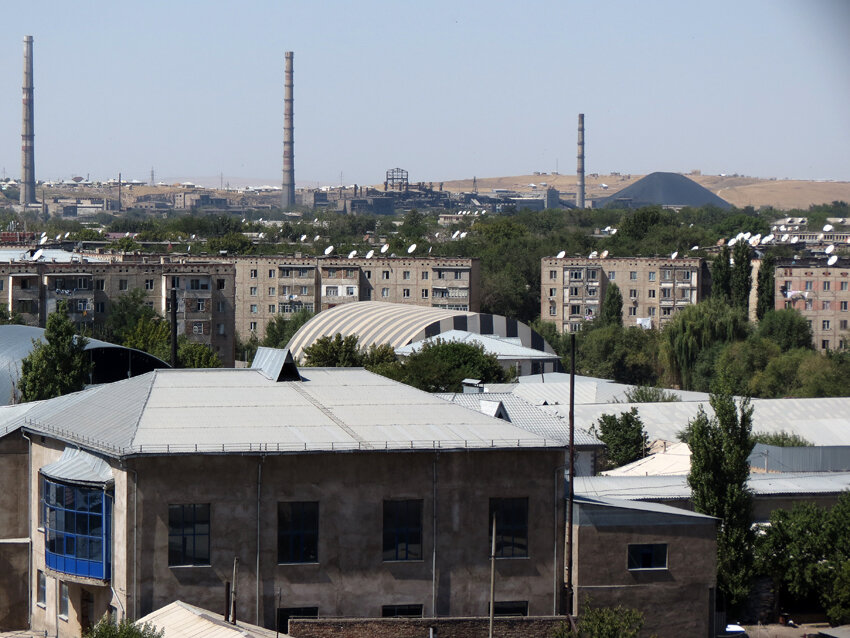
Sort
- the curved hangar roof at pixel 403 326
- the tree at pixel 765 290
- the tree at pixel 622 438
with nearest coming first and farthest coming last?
the tree at pixel 622 438
the curved hangar roof at pixel 403 326
the tree at pixel 765 290

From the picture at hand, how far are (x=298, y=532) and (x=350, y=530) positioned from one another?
29.5 inches

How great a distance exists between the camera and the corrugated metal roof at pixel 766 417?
1518 inches

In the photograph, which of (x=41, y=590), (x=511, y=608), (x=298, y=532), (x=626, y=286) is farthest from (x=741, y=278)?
(x=298, y=532)

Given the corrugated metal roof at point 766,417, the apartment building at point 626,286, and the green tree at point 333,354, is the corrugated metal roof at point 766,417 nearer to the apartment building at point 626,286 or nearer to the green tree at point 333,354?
the green tree at point 333,354

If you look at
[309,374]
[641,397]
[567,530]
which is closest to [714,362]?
[641,397]

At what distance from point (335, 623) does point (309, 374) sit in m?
8.51

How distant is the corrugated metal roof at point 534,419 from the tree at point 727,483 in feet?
23.1

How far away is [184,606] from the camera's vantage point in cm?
2058

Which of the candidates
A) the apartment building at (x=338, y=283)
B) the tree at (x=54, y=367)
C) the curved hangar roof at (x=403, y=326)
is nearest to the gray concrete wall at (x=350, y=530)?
the tree at (x=54, y=367)

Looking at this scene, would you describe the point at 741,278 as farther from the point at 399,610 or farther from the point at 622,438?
the point at 399,610

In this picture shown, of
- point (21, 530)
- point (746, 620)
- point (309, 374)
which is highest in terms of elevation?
point (309, 374)

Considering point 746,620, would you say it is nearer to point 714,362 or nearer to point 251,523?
point 251,523

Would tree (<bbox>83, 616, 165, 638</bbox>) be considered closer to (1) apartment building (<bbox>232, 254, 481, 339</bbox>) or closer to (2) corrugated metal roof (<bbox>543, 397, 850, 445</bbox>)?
(2) corrugated metal roof (<bbox>543, 397, 850, 445</bbox>)

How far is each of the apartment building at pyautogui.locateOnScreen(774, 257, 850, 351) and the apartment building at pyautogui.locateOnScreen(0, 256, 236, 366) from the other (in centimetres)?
2765
